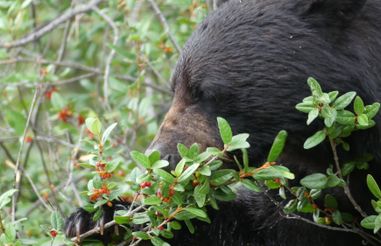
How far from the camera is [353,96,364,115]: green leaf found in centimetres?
363

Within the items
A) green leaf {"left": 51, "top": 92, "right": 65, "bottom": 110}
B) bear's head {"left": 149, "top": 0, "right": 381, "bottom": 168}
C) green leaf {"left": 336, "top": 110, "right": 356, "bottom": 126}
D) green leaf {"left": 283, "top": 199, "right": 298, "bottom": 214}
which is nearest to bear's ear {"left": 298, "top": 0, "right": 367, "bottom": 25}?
bear's head {"left": 149, "top": 0, "right": 381, "bottom": 168}

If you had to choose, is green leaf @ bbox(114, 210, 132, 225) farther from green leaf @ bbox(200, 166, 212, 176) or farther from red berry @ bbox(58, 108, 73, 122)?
red berry @ bbox(58, 108, 73, 122)

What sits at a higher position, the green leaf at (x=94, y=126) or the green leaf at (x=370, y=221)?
the green leaf at (x=94, y=126)

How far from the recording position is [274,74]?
423 cm

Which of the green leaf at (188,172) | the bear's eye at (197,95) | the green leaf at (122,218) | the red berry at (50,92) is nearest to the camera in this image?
the green leaf at (188,172)

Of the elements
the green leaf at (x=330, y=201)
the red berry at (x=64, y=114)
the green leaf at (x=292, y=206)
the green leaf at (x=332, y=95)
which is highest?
the green leaf at (x=332, y=95)

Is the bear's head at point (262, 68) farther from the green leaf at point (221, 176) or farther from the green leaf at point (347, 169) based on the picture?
the green leaf at point (221, 176)

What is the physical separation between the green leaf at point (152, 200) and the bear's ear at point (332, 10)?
1.15m

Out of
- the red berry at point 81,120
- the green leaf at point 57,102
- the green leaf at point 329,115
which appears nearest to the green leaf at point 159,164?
the green leaf at point 329,115

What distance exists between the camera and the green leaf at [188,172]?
3.55m

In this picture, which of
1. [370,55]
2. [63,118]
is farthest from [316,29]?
[63,118]

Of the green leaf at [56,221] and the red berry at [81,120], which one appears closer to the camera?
the green leaf at [56,221]

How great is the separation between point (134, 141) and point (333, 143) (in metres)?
2.62

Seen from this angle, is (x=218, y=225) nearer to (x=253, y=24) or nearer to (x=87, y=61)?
(x=253, y=24)
